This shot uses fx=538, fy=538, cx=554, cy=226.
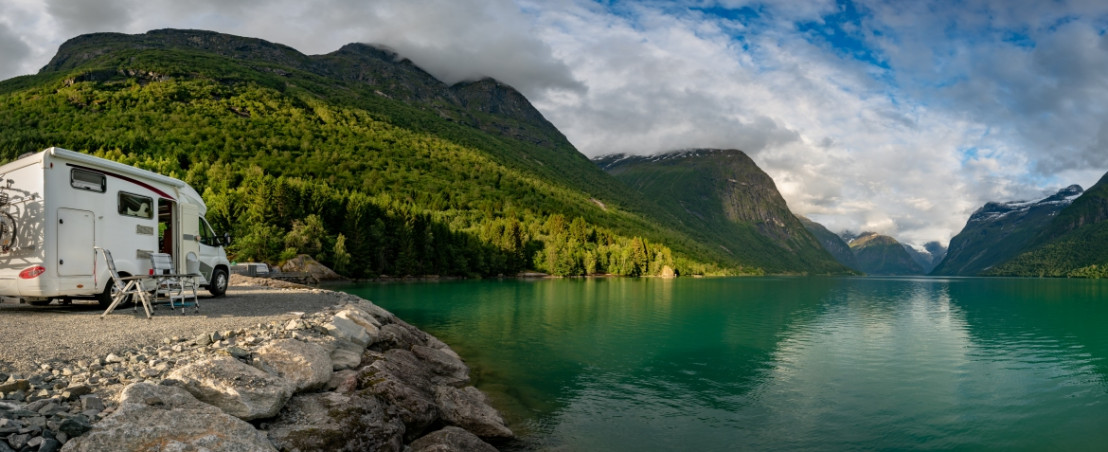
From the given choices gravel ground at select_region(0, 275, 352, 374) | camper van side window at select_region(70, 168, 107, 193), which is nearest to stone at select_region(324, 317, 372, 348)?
gravel ground at select_region(0, 275, 352, 374)

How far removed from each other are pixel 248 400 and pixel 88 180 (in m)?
14.8

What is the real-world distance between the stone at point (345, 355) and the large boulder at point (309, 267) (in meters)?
65.8

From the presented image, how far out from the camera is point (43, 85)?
14238 centimetres

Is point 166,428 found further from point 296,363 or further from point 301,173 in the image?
point 301,173

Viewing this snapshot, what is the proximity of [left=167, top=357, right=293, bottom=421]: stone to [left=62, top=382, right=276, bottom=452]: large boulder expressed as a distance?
305 mm

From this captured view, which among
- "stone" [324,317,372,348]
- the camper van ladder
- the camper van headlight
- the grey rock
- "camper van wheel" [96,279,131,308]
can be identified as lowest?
"stone" [324,317,372,348]

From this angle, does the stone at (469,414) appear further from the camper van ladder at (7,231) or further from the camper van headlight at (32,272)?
the camper van ladder at (7,231)

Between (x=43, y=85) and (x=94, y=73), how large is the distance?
11.4m

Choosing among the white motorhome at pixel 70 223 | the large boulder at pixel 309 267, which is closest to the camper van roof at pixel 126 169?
the white motorhome at pixel 70 223

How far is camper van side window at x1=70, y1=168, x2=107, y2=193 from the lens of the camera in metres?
17.8

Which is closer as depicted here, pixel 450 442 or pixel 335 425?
pixel 335 425

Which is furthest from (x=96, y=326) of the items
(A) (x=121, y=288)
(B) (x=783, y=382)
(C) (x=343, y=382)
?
(B) (x=783, y=382)

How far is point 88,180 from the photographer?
18.3 meters

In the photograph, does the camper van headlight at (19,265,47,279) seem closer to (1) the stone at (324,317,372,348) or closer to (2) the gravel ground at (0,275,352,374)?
(2) the gravel ground at (0,275,352,374)
